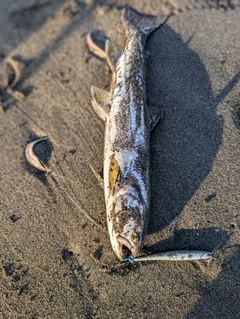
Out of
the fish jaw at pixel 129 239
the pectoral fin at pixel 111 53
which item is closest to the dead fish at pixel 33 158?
the fish jaw at pixel 129 239

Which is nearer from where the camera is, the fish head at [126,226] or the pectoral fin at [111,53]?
the fish head at [126,226]

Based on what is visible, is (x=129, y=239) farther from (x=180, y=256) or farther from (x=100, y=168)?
(x=100, y=168)

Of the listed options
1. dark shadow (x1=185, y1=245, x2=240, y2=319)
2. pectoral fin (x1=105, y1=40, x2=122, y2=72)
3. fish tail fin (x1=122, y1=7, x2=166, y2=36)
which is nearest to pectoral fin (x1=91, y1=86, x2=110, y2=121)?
pectoral fin (x1=105, y1=40, x2=122, y2=72)

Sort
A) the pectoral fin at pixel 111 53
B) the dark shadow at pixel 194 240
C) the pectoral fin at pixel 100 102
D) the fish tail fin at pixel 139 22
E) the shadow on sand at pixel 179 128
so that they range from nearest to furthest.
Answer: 1. the dark shadow at pixel 194 240
2. the shadow on sand at pixel 179 128
3. the pectoral fin at pixel 100 102
4. the pectoral fin at pixel 111 53
5. the fish tail fin at pixel 139 22

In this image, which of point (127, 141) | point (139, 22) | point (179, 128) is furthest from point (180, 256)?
point (139, 22)

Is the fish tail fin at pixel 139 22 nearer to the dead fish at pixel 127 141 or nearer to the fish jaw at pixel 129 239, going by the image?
the dead fish at pixel 127 141

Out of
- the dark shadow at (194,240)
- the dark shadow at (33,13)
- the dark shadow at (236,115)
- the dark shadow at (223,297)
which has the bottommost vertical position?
the dark shadow at (223,297)
